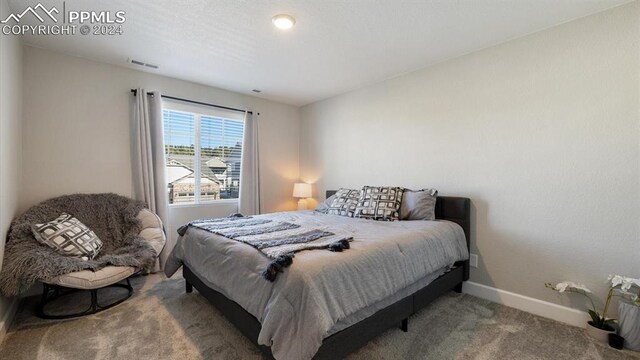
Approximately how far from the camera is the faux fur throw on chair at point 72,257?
1.96 meters

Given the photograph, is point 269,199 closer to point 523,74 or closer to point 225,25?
point 225,25

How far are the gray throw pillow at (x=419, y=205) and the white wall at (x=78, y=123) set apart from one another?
2863mm

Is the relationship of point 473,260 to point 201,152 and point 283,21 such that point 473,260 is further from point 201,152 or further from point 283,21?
point 201,152

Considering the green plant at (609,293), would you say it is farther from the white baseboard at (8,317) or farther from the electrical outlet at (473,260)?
the white baseboard at (8,317)

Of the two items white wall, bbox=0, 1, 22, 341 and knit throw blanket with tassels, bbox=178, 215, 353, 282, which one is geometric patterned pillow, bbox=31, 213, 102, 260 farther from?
knit throw blanket with tassels, bbox=178, 215, 353, 282

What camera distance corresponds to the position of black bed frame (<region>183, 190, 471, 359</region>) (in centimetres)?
150

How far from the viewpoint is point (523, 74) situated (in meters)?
2.43

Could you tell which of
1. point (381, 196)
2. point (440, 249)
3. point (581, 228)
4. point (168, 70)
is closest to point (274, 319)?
point (440, 249)

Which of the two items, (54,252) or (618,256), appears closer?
(618,256)

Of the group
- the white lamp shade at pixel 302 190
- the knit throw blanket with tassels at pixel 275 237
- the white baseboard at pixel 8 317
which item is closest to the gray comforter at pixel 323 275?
the knit throw blanket with tassels at pixel 275 237

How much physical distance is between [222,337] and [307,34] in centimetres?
254

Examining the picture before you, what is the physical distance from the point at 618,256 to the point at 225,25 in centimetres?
355

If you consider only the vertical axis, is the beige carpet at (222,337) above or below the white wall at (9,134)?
below

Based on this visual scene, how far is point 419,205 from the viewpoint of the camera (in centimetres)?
279
